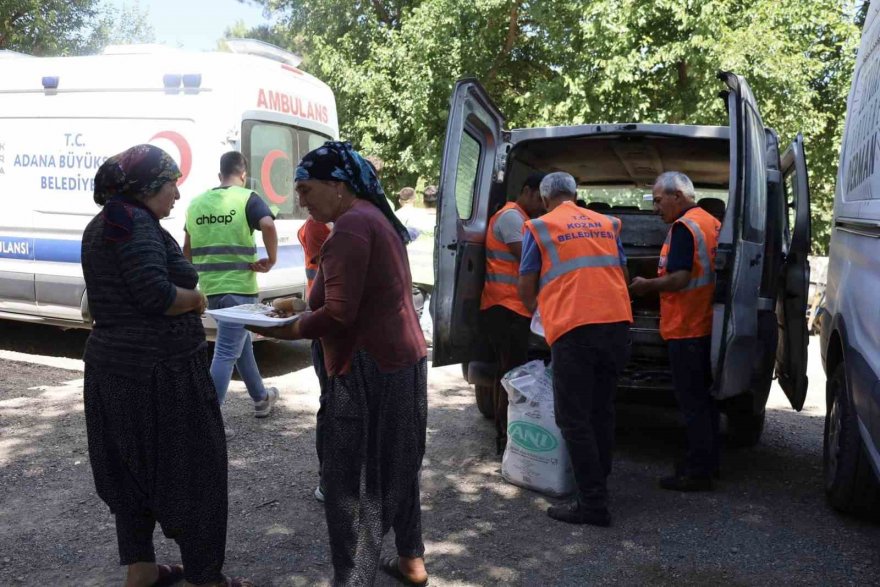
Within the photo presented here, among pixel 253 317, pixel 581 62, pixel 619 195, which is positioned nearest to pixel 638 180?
pixel 619 195

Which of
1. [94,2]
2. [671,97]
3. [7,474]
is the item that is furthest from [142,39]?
[7,474]

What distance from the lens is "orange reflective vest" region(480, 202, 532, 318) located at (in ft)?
16.4

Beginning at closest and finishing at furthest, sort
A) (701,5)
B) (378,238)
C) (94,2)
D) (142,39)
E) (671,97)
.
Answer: (378,238)
(701,5)
(671,97)
(94,2)
(142,39)

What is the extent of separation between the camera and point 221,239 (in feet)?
17.6

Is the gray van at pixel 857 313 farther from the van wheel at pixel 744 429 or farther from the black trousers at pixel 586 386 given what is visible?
the black trousers at pixel 586 386

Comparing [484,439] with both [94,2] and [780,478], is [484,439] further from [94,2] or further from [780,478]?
[94,2]

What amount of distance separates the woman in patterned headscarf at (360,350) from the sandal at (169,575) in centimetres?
74

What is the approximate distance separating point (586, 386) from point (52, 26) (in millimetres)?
20151

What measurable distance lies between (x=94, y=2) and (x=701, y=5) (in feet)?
48.5

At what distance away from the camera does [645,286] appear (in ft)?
14.8

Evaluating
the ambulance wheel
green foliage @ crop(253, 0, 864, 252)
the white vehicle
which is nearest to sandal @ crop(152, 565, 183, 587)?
the ambulance wheel

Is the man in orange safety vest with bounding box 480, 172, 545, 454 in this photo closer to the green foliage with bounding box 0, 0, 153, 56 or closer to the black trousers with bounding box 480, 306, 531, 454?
the black trousers with bounding box 480, 306, 531, 454

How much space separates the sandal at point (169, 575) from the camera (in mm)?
3338

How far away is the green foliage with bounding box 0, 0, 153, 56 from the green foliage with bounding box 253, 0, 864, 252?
18.5 ft
